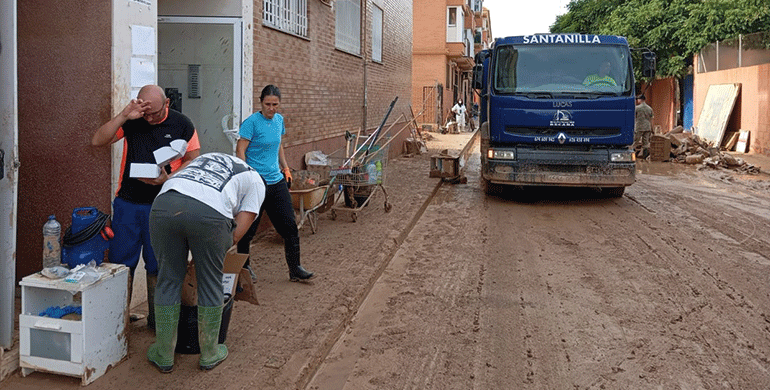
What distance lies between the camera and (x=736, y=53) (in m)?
24.2

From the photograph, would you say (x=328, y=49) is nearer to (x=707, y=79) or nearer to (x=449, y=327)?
(x=449, y=327)

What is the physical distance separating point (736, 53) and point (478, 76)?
16.0 meters

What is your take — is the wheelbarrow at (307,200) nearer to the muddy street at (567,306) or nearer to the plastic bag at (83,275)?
the muddy street at (567,306)

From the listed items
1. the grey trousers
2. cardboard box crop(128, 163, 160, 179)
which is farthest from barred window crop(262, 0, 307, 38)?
the grey trousers

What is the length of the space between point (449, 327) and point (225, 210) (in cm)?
224

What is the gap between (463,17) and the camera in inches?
1622

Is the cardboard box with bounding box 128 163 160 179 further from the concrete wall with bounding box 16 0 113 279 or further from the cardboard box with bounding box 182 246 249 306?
the concrete wall with bounding box 16 0 113 279

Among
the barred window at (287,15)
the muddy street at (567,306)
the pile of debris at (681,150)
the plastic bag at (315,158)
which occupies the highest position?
the barred window at (287,15)

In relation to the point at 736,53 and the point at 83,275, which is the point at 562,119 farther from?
the point at 736,53

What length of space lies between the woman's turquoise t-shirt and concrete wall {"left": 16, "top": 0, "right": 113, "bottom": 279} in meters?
1.31

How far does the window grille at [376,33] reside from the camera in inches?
677

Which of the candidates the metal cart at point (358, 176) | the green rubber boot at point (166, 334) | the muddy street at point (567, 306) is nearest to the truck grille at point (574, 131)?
the muddy street at point (567, 306)

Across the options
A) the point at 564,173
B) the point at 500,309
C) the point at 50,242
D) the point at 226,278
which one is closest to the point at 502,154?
the point at 564,173

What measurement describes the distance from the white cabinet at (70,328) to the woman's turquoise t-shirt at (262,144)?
214 centimetres
